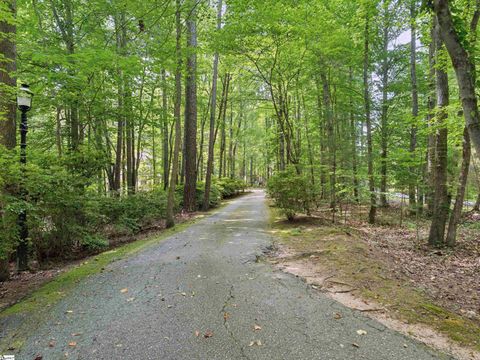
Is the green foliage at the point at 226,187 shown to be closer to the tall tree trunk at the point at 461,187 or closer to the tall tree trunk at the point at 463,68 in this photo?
the tall tree trunk at the point at 461,187

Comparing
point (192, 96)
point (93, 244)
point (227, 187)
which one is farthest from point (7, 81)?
point (227, 187)

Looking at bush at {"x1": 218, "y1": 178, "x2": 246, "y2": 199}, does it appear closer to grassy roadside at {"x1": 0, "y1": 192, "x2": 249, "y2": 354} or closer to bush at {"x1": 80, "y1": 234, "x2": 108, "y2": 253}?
bush at {"x1": 80, "y1": 234, "x2": 108, "y2": 253}

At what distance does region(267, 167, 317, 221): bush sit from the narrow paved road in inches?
157

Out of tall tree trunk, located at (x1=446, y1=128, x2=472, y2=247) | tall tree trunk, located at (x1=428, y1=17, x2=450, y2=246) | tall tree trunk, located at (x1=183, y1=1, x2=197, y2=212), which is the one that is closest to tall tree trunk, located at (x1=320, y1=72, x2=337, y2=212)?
tall tree trunk, located at (x1=428, y1=17, x2=450, y2=246)

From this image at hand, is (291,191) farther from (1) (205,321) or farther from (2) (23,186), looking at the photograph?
(2) (23,186)

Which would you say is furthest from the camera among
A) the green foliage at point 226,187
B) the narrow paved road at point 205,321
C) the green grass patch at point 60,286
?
the green foliage at point 226,187

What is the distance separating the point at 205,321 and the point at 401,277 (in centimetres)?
331

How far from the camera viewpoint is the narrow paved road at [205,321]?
2.47m

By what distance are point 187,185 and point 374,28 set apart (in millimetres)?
9543

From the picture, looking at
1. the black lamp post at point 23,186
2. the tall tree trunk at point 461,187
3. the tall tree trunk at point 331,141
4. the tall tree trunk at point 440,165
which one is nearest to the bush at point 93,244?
the black lamp post at point 23,186

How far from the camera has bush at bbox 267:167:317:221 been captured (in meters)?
8.41

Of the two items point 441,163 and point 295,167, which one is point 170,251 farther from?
point 441,163

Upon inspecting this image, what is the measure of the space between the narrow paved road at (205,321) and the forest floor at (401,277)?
32cm

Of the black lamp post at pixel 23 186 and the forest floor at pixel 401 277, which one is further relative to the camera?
the black lamp post at pixel 23 186
